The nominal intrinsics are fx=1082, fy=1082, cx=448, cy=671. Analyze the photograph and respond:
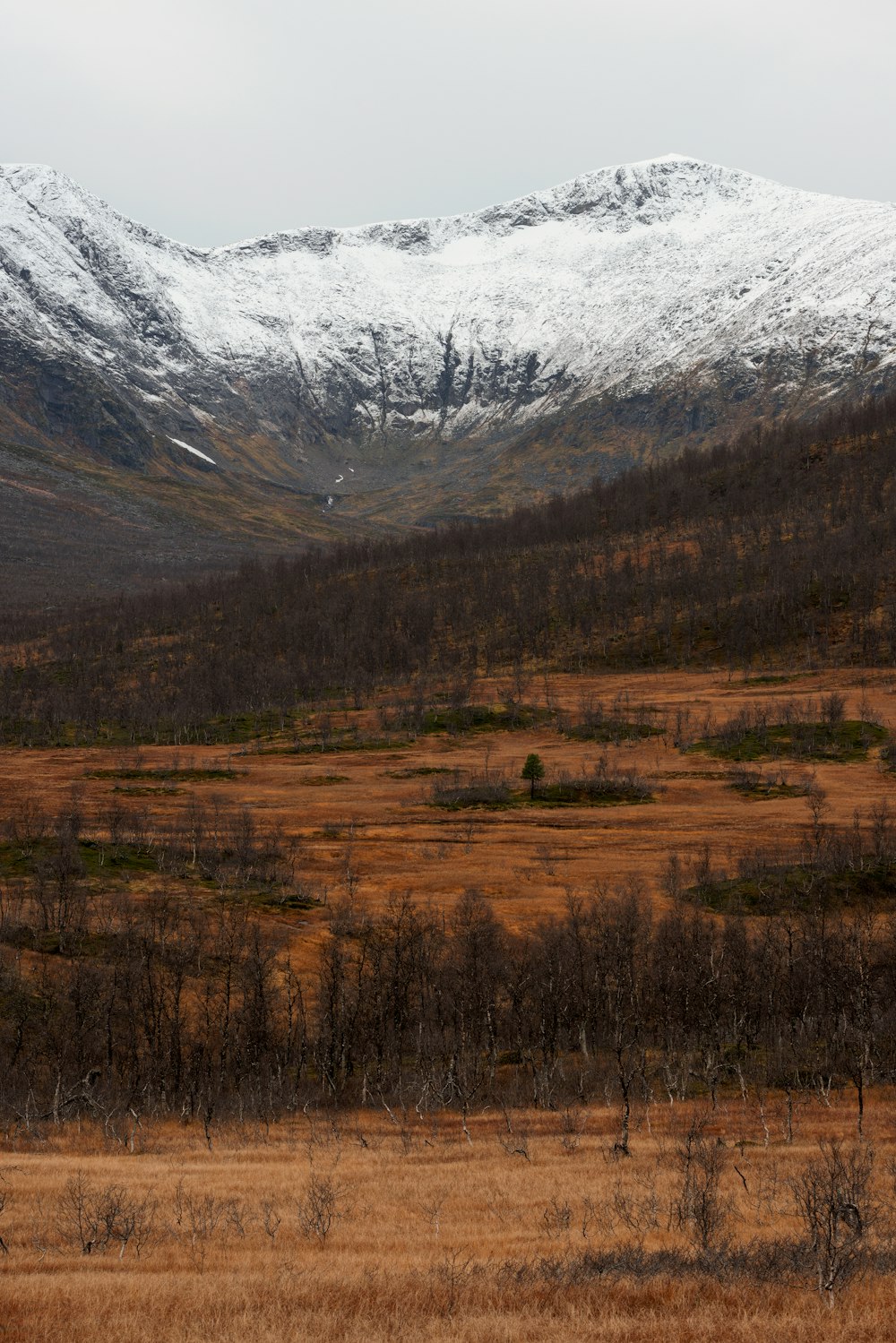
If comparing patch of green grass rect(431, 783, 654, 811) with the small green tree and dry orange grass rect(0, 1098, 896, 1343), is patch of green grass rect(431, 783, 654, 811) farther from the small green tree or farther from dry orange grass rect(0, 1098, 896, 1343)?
dry orange grass rect(0, 1098, 896, 1343)

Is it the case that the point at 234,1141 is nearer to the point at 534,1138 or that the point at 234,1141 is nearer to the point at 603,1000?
the point at 534,1138

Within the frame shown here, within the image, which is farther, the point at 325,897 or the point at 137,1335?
the point at 325,897

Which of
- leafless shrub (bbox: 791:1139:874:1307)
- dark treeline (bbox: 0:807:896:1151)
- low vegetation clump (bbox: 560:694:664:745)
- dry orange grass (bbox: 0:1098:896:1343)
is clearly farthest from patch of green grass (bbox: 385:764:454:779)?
leafless shrub (bbox: 791:1139:874:1307)

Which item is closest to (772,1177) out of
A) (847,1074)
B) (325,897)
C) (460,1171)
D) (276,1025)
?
(460,1171)

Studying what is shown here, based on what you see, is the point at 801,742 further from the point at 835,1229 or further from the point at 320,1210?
the point at 835,1229

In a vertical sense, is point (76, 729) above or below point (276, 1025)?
above

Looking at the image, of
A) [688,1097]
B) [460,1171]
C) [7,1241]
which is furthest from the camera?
[688,1097]
